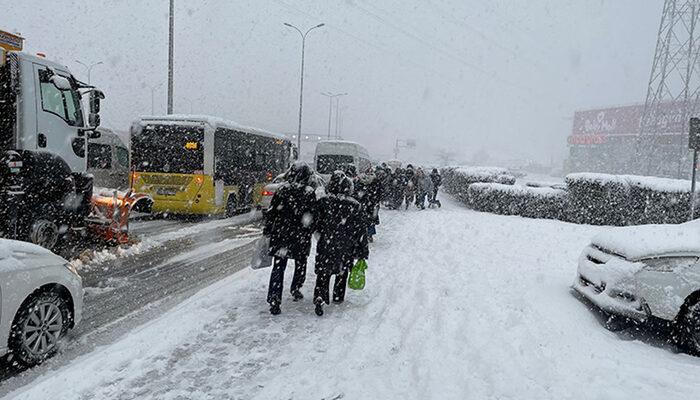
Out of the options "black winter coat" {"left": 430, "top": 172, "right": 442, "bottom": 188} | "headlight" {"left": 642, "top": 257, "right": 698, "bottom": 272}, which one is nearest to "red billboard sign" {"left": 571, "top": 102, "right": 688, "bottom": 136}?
"black winter coat" {"left": 430, "top": 172, "right": 442, "bottom": 188}

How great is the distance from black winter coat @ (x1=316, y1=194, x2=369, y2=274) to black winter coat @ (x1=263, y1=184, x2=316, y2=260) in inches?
7.3

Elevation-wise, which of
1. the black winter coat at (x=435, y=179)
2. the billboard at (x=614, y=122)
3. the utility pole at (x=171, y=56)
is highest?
→ the billboard at (x=614, y=122)

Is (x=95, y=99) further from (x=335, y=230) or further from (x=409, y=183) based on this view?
(x=409, y=183)

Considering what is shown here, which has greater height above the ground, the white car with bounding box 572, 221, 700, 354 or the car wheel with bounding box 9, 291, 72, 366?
the white car with bounding box 572, 221, 700, 354

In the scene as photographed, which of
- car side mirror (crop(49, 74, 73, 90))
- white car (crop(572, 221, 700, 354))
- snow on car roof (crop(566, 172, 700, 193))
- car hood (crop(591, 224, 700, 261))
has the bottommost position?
white car (crop(572, 221, 700, 354))

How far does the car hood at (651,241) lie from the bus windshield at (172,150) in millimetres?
11032

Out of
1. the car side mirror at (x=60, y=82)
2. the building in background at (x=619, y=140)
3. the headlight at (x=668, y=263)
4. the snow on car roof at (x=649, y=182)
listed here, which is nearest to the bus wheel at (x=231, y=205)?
the car side mirror at (x=60, y=82)

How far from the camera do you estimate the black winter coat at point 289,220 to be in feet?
18.5

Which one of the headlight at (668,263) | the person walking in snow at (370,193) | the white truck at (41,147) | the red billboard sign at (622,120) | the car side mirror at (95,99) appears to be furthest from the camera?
the red billboard sign at (622,120)

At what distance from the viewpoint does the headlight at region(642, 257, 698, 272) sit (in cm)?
540

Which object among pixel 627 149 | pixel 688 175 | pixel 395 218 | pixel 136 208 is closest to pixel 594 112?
pixel 627 149

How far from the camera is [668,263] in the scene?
5465mm

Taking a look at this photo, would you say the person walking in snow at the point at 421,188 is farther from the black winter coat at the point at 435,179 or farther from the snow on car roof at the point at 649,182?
the snow on car roof at the point at 649,182

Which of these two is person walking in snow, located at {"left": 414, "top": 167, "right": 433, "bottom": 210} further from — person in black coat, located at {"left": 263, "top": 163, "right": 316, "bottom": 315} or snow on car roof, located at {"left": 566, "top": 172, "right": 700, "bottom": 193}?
person in black coat, located at {"left": 263, "top": 163, "right": 316, "bottom": 315}
